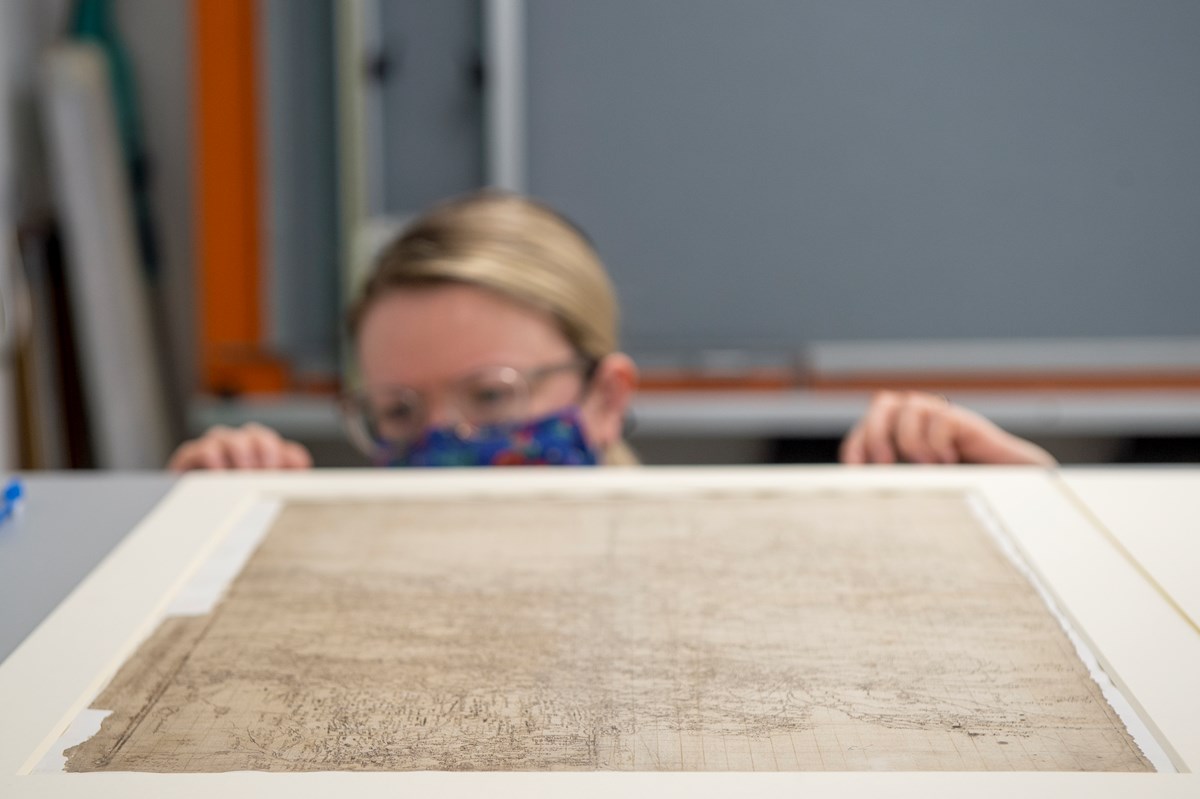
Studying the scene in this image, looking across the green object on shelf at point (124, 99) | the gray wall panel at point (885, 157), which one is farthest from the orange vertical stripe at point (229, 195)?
the gray wall panel at point (885, 157)

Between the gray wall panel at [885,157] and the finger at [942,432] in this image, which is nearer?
the finger at [942,432]

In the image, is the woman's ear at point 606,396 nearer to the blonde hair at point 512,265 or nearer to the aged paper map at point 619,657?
the blonde hair at point 512,265

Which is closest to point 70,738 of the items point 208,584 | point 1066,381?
point 208,584

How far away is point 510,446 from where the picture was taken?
29.5 inches

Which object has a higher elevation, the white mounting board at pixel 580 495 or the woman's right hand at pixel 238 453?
the white mounting board at pixel 580 495

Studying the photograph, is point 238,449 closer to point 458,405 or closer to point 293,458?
point 293,458

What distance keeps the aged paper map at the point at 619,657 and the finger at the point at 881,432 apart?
8.4 inches

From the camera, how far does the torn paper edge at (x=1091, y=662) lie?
256 mm

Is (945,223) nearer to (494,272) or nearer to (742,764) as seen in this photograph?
(494,272)

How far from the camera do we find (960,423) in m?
0.66

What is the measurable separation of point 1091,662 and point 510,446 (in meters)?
0.49

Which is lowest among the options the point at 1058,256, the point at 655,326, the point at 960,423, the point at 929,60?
the point at 655,326

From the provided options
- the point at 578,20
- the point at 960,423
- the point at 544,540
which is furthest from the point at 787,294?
the point at 544,540

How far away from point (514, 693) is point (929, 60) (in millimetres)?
1530
